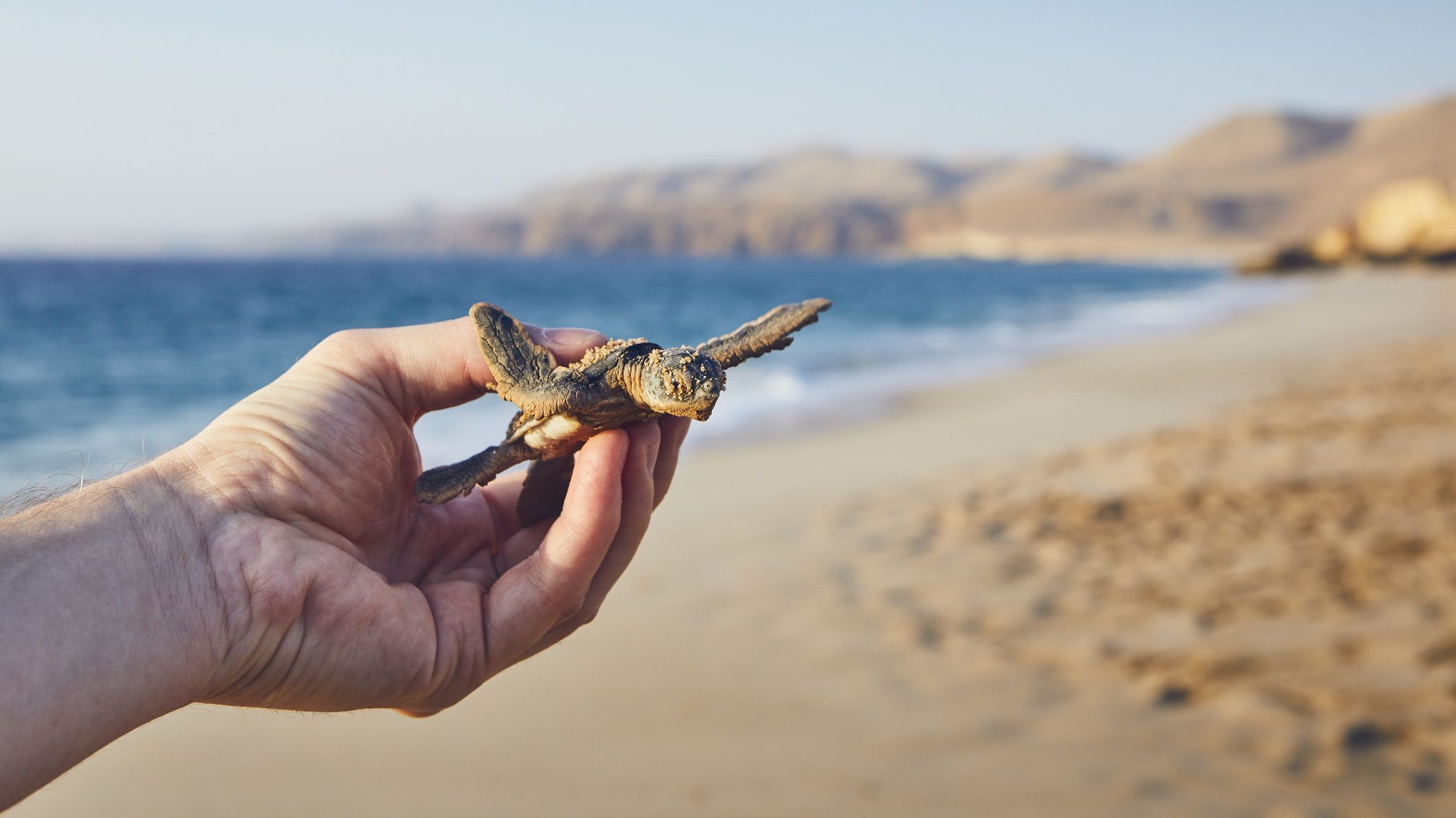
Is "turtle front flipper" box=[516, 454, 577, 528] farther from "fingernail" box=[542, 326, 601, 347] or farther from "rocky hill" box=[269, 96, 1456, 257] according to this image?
"rocky hill" box=[269, 96, 1456, 257]

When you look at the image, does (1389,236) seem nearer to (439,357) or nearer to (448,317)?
(448,317)

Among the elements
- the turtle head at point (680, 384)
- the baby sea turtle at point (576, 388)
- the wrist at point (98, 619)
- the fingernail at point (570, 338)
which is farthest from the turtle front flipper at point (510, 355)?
the wrist at point (98, 619)

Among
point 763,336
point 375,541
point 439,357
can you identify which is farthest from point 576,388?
point 375,541

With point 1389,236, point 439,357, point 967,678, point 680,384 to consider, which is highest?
point 439,357

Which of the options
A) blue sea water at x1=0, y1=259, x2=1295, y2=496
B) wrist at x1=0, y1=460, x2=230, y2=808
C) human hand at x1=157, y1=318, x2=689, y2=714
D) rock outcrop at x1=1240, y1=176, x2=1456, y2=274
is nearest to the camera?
wrist at x1=0, y1=460, x2=230, y2=808

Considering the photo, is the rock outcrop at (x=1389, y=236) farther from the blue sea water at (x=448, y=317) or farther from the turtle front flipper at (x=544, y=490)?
the turtle front flipper at (x=544, y=490)

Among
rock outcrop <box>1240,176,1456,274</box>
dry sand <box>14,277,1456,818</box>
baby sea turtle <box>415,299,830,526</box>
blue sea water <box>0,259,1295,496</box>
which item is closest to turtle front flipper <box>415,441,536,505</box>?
baby sea turtle <box>415,299,830,526</box>

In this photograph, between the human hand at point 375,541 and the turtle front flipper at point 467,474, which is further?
the turtle front flipper at point 467,474
